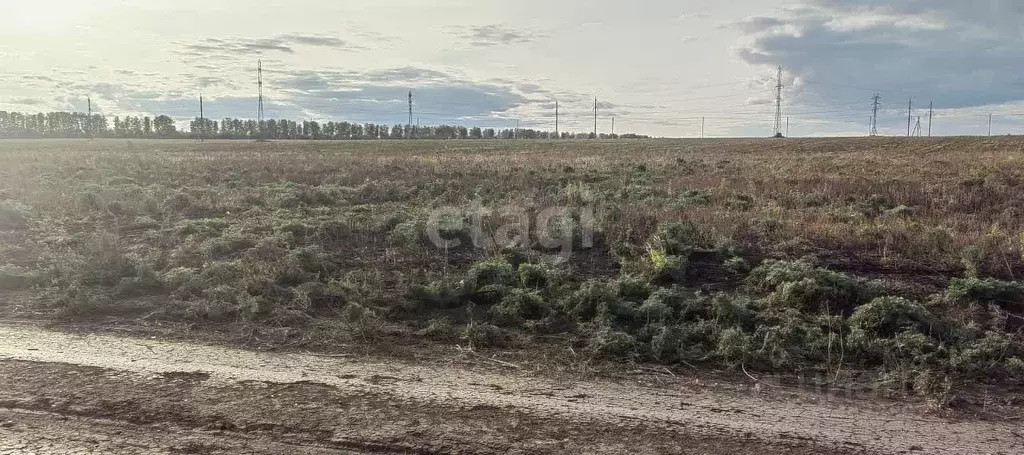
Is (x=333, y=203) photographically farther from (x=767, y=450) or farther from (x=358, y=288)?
(x=767, y=450)

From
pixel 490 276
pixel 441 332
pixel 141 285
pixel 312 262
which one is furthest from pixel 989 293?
pixel 141 285

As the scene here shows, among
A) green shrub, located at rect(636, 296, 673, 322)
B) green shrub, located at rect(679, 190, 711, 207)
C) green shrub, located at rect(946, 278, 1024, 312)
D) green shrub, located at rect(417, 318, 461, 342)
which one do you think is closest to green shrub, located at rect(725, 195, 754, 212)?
green shrub, located at rect(679, 190, 711, 207)

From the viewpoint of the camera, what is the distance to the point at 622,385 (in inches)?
205

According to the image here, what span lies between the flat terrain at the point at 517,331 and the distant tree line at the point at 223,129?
130m

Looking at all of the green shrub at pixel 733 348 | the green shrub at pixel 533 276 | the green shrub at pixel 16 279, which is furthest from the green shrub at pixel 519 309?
the green shrub at pixel 16 279

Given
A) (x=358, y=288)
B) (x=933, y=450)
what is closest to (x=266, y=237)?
(x=358, y=288)

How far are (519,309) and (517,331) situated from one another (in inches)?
19.7

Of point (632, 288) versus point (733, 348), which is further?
point (632, 288)

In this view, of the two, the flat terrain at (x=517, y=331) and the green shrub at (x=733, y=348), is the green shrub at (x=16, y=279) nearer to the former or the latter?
the flat terrain at (x=517, y=331)

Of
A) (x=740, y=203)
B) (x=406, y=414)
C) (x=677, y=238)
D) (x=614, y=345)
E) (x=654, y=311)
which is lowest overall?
(x=406, y=414)

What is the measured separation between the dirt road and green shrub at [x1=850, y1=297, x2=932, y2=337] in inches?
74.4

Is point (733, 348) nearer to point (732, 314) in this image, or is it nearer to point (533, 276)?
point (732, 314)

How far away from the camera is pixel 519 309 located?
721cm

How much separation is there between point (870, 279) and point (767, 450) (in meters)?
5.39
